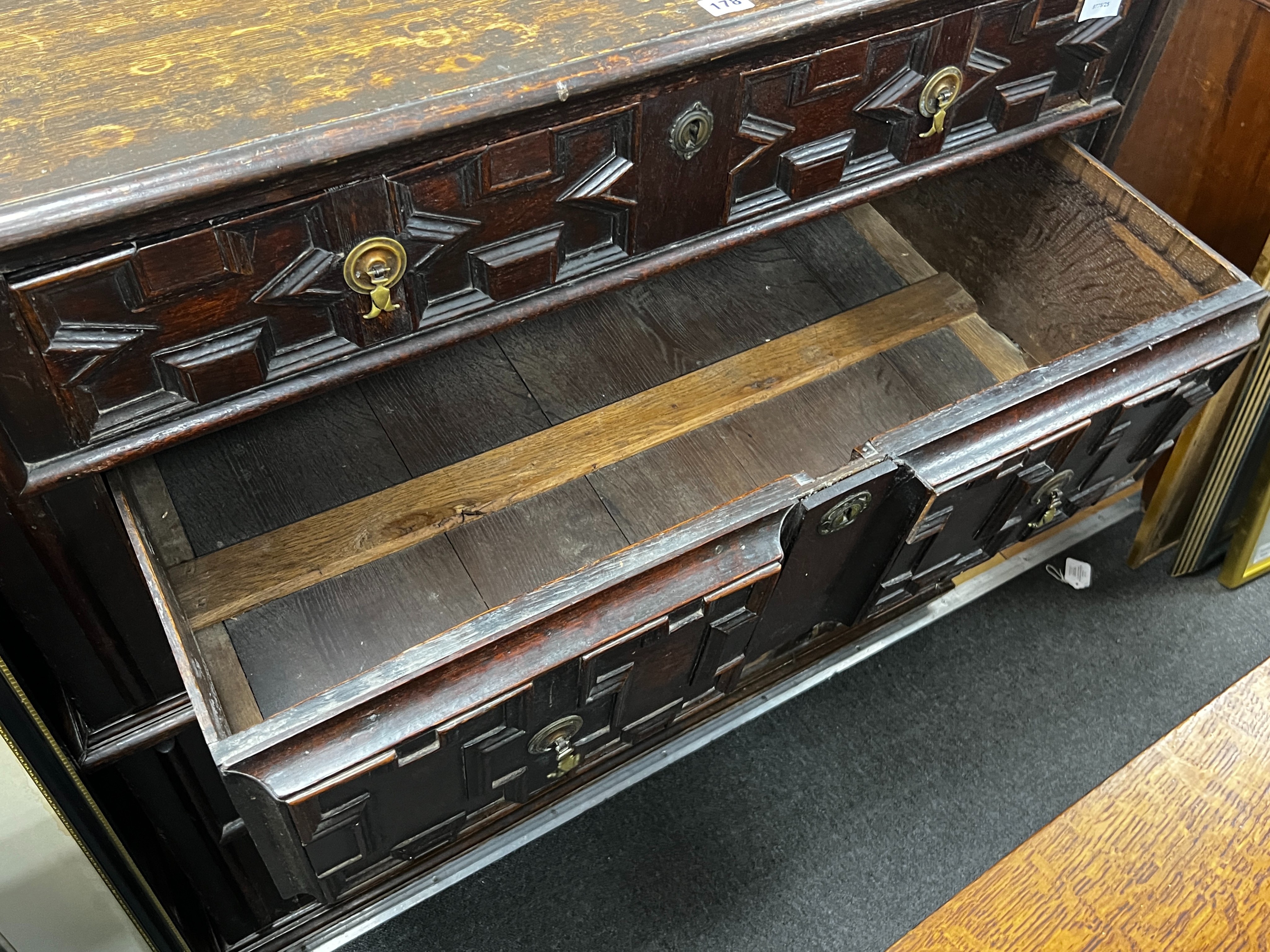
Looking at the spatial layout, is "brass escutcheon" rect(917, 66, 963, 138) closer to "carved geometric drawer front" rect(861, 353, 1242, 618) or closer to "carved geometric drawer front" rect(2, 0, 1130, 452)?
"carved geometric drawer front" rect(2, 0, 1130, 452)

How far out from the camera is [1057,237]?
1122 mm

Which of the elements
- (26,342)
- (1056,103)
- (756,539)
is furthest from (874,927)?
(26,342)

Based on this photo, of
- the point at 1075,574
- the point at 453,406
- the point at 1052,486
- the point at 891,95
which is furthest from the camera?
the point at 1075,574

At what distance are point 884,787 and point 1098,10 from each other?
2.87ft

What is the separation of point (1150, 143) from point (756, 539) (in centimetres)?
80

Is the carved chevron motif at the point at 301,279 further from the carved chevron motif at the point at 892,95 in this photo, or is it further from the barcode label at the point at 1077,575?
the barcode label at the point at 1077,575

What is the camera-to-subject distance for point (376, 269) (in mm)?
706

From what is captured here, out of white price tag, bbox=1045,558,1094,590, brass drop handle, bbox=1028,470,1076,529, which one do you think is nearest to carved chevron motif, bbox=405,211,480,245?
brass drop handle, bbox=1028,470,1076,529

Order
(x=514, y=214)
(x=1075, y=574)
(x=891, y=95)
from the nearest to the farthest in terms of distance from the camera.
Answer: (x=514, y=214) → (x=891, y=95) → (x=1075, y=574)

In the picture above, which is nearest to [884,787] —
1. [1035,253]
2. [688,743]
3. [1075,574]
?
[688,743]

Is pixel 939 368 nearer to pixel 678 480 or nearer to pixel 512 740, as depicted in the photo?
pixel 678 480

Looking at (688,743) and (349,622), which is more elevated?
(349,622)

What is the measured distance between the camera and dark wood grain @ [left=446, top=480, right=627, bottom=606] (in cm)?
95

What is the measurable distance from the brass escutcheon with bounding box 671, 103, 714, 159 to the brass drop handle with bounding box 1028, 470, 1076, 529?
42cm
